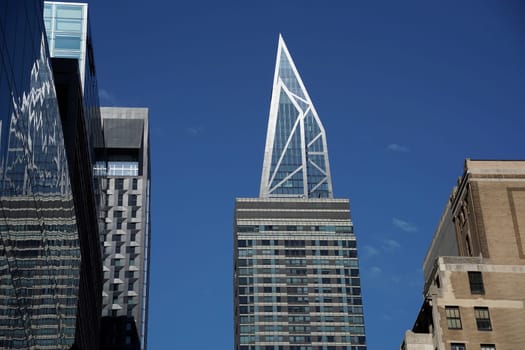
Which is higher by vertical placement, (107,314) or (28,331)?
(107,314)

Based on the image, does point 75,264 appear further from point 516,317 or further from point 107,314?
point 107,314

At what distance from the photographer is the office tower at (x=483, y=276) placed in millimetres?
75312

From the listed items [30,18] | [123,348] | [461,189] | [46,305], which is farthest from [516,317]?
[123,348]

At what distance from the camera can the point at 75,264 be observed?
60.3 metres

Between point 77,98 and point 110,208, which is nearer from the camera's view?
point 77,98

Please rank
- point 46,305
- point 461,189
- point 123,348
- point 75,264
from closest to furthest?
point 46,305 < point 75,264 < point 461,189 < point 123,348

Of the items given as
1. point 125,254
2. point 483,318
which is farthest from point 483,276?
point 125,254

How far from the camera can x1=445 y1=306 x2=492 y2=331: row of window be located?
75500 millimetres

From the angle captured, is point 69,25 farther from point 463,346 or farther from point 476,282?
point 463,346

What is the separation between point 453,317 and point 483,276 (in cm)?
410

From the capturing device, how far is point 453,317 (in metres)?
76.2

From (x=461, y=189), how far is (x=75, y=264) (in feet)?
124

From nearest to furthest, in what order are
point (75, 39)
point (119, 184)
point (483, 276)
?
point (483, 276)
point (75, 39)
point (119, 184)

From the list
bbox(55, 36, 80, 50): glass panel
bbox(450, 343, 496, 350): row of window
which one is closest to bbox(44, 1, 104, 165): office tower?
bbox(55, 36, 80, 50): glass panel
